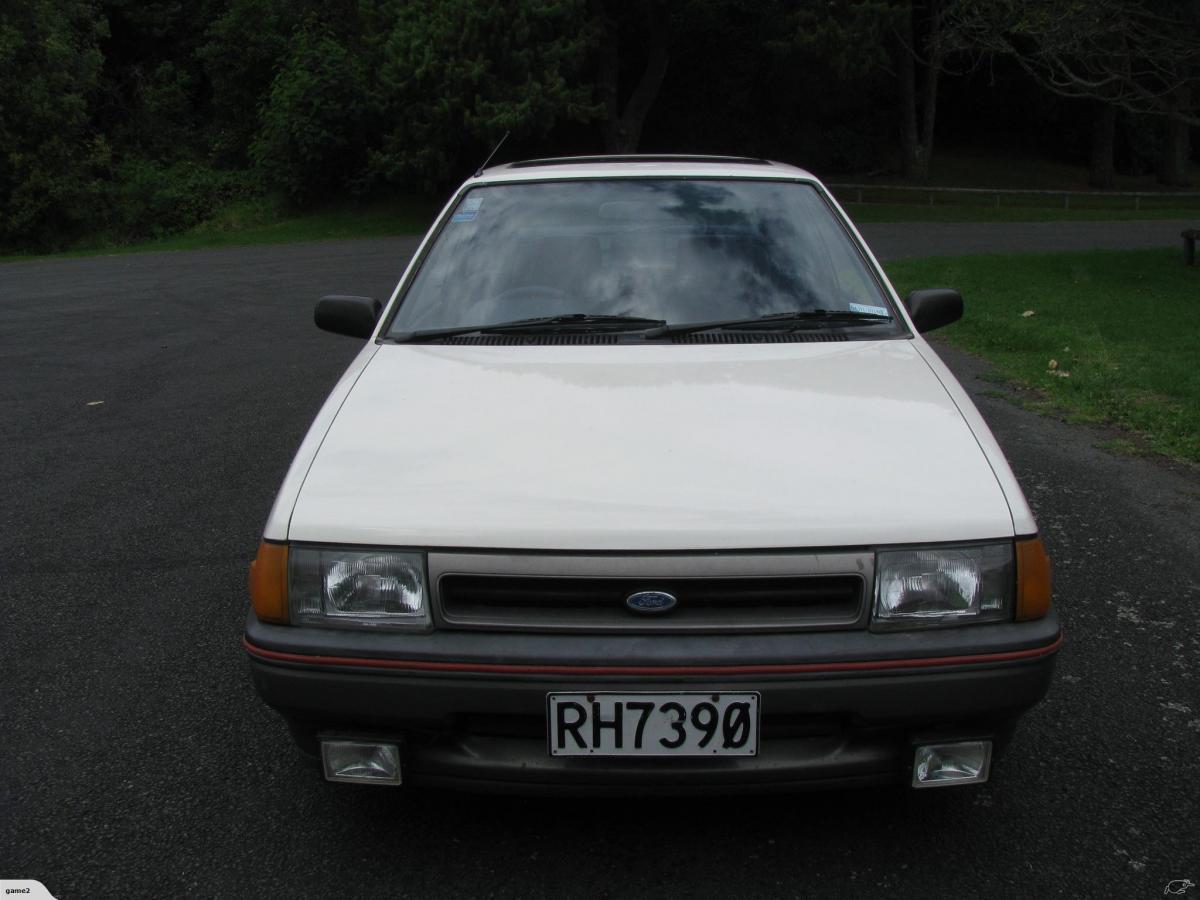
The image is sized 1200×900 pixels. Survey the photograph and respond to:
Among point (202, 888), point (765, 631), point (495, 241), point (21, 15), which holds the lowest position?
point (202, 888)

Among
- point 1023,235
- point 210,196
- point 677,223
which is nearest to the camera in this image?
point 677,223

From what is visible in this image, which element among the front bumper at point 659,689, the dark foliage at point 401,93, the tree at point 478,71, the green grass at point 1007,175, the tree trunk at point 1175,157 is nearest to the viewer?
the front bumper at point 659,689

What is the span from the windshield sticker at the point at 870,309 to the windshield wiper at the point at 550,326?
23.6 inches

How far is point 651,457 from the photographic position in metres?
2.43

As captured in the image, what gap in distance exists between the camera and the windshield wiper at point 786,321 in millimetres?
3176

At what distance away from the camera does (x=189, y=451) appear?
6.15 meters

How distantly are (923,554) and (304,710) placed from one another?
1331 mm

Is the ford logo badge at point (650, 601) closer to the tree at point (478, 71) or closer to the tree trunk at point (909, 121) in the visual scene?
the tree at point (478, 71)

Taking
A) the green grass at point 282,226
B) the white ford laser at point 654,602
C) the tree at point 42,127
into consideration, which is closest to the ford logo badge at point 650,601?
the white ford laser at point 654,602

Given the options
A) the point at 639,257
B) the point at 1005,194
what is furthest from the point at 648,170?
the point at 1005,194

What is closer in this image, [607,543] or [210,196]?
[607,543]

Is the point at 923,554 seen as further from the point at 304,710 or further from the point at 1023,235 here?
the point at 1023,235

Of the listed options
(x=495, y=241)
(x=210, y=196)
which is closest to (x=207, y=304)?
(x=495, y=241)

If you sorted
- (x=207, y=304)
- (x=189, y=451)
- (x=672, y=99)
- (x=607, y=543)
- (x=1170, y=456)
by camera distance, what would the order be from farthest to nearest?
(x=672, y=99)
(x=207, y=304)
(x=189, y=451)
(x=1170, y=456)
(x=607, y=543)
